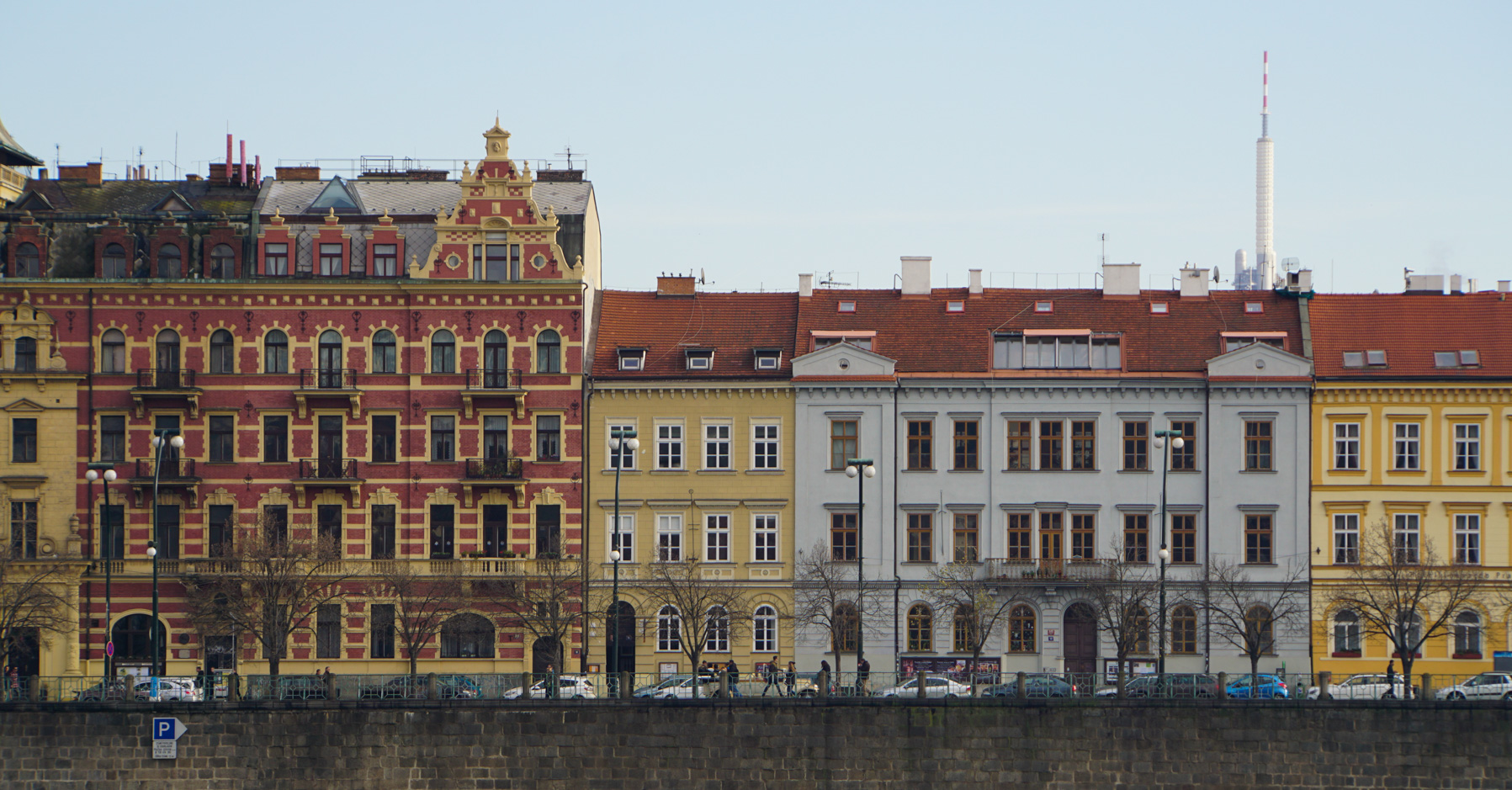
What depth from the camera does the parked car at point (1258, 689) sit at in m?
65.3

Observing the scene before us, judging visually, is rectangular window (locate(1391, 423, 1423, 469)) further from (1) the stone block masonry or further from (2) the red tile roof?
(1) the stone block masonry

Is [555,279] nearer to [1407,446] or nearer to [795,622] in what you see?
[795,622]

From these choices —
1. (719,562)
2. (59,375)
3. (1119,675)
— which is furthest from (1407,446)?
(59,375)

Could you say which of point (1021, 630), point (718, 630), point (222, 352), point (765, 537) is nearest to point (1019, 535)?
point (1021, 630)

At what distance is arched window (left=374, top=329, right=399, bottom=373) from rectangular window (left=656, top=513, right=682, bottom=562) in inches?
446

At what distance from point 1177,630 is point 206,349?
3720 cm

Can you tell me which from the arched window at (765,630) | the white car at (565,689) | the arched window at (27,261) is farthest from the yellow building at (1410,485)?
the arched window at (27,261)

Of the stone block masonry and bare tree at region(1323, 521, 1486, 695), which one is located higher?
bare tree at region(1323, 521, 1486, 695)

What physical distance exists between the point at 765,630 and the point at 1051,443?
1263 cm

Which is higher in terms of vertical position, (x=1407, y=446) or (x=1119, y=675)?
(x=1407, y=446)

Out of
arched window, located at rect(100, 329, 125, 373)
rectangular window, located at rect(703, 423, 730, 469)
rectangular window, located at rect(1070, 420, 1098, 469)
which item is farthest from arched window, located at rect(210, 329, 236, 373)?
rectangular window, located at rect(1070, 420, 1098, 469)

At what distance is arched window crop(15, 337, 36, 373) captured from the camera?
78812 mm

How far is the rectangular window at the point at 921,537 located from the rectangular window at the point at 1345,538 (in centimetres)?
1471

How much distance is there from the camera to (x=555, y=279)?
7894 cm
